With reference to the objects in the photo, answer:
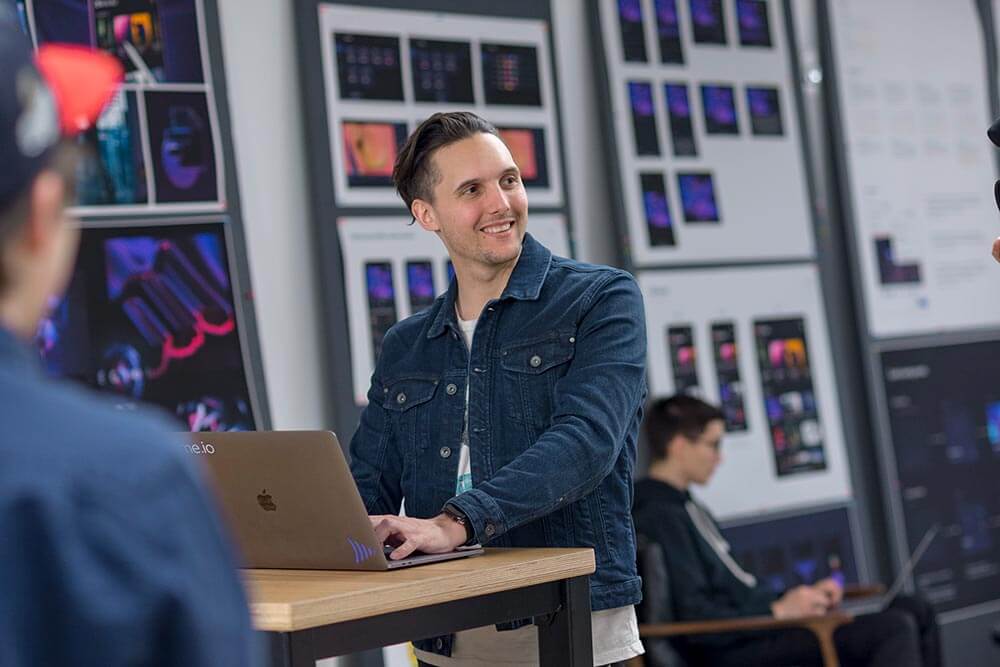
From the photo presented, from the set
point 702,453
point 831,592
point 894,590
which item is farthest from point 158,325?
point 894,590

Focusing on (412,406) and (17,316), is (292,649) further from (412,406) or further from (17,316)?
(17,316)

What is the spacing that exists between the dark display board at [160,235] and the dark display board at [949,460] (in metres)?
2.86

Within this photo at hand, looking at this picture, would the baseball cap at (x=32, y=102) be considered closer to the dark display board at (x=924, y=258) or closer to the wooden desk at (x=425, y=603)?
the wooden desk at (x=425, y=603)

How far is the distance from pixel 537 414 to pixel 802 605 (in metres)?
2.37

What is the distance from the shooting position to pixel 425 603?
6.42 ft

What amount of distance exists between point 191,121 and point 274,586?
224 centimetres

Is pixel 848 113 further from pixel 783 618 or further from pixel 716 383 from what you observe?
pixel 783 618

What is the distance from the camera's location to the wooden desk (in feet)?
5.98

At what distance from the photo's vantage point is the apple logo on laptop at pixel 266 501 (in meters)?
2.15

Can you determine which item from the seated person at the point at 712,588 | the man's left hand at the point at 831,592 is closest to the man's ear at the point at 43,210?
the seated person at the point at 712,588

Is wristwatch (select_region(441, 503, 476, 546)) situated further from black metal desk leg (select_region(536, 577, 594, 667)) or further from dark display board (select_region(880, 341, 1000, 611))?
dark display board (select_region(880, 341, 1000, 611))

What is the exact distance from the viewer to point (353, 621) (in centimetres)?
189

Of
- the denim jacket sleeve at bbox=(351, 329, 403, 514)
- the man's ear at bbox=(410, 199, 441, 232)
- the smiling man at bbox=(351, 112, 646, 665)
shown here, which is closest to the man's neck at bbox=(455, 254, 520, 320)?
the smiling man at bbox=(351, 112, 646, 665)

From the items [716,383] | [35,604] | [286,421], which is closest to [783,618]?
[716,383]
